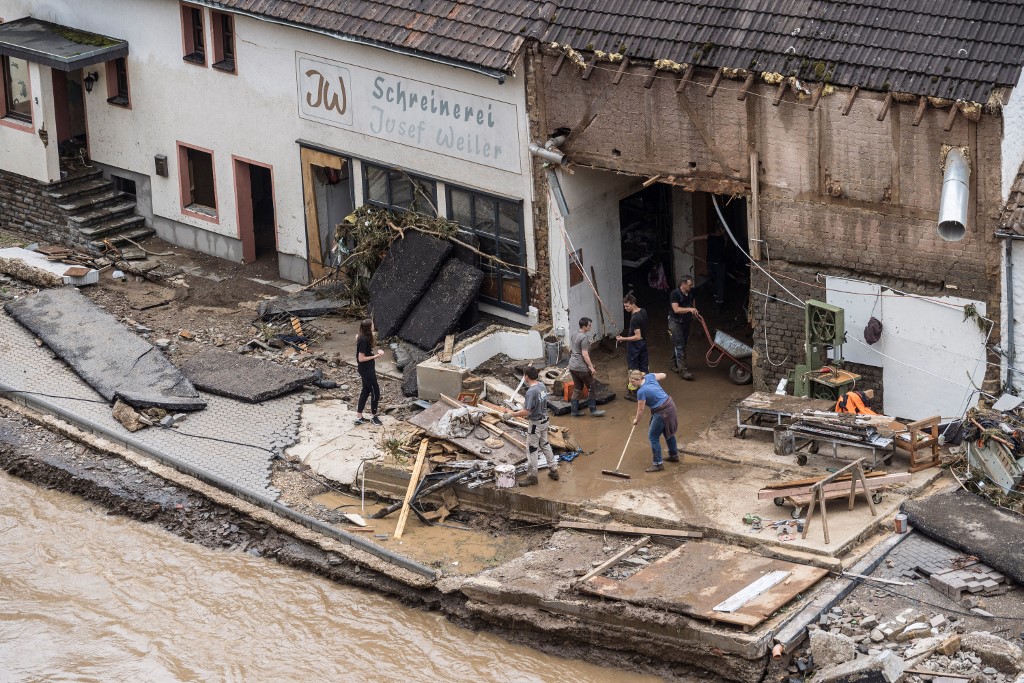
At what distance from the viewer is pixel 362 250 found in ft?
84.1

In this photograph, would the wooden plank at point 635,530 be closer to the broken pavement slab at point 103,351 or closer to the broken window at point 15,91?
the broken pavement slab at point 103,351

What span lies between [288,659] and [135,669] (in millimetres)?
1620

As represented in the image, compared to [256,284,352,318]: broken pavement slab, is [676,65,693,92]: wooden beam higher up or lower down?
higher up

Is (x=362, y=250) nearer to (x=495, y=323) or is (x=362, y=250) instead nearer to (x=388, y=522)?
(x=495, y=323)

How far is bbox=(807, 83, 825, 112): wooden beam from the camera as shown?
2109 centimetres

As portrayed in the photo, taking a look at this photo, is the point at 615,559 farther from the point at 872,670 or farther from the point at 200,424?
the point at 200,424

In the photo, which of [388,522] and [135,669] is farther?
[388,522]

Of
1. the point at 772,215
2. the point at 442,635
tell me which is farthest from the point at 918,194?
the point at 442,635

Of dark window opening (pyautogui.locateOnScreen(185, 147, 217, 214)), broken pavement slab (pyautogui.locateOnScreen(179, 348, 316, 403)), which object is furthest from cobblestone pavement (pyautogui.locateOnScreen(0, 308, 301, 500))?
dark window opening (pyautogui.locateOnScreen(185, 147, 217, 214))

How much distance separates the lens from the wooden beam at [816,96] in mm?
21094

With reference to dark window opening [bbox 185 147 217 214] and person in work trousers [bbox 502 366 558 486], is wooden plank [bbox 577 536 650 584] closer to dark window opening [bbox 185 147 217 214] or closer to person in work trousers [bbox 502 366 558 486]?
person in work trousers [bbox 502 366 558 486]

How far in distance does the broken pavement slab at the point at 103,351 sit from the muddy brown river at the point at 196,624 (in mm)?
2431

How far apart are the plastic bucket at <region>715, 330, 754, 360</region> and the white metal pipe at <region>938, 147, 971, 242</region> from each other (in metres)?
3.79

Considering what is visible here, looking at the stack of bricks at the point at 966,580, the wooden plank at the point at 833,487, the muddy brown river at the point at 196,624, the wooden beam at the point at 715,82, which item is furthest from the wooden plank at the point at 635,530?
the wooden beam at the point at 715,82
